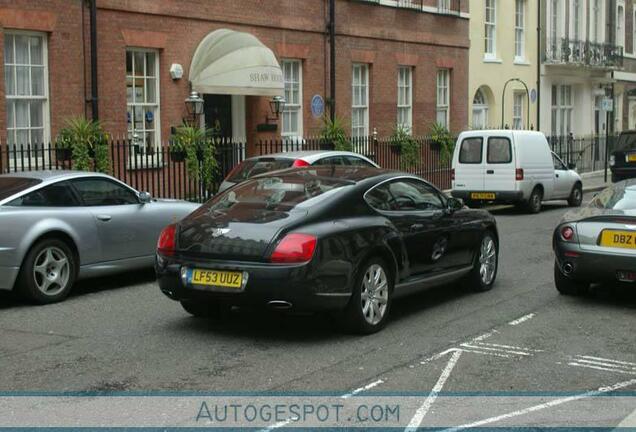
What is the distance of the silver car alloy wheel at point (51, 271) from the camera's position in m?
9.87

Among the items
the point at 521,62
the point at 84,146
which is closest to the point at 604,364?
the point at 84,146

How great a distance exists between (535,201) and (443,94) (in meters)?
9.40

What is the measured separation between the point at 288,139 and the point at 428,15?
28.9 ft

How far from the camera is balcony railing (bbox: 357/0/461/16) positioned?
26.6 meters

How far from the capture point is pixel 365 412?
5988 mm

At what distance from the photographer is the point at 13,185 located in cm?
1022

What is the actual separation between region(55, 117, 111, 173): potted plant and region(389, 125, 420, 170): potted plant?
9311 mm

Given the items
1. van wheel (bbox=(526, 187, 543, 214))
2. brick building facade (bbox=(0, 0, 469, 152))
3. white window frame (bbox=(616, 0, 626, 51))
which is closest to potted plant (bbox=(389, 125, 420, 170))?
brick building facade (bbox=(0, 0, 469, 152))

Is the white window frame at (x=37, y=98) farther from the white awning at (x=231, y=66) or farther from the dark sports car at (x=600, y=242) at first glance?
the dark sports car at (x=600, y=242)

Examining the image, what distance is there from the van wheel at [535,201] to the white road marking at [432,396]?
13739 mm

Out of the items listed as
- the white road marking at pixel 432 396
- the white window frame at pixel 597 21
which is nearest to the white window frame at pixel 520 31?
the white window frame at pixel 597 21

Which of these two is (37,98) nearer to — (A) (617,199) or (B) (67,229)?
(B) (67,229)

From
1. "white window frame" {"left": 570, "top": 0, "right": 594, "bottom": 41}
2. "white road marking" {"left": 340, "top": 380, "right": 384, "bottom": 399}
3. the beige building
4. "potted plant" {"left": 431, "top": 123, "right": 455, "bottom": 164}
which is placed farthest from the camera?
"white window frame" {"left": 570, "top": 0, "right": 594, "bottom": 41}

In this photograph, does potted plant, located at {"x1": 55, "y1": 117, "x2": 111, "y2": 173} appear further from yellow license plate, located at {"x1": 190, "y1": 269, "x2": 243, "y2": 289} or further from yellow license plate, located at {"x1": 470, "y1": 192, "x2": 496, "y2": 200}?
yellow license plate, located at {"x1": 190, "y1": 269, "x2": 243, "y2": 289}
